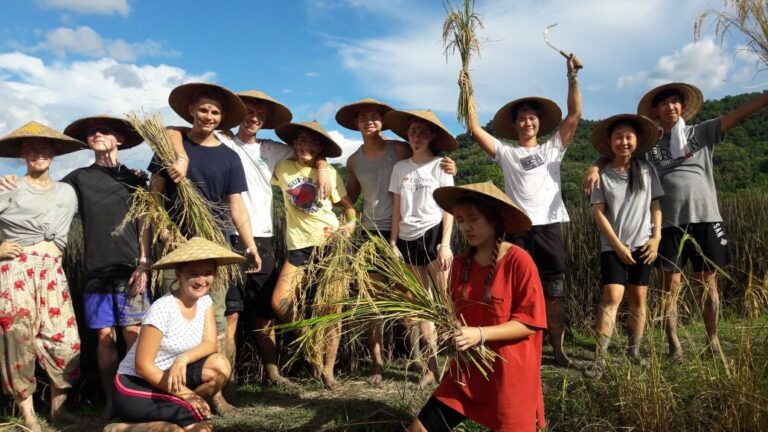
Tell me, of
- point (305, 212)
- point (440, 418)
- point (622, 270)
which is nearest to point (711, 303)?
point (622, 270)

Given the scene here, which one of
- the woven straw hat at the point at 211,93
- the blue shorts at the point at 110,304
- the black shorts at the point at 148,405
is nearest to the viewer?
the black shorts at the point at 148,405

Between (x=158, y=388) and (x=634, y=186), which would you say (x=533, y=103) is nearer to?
(x=634, y=186)

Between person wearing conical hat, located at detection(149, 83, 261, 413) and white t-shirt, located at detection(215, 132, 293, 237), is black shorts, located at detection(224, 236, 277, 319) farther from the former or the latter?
person wearing conical hat, located at detection(149, 83, 261, 413)

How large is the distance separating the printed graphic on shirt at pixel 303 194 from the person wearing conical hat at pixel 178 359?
3.31 ft

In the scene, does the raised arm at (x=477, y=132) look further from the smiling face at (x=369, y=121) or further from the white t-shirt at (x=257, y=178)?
the white t-shirt at (x=257, y=178)

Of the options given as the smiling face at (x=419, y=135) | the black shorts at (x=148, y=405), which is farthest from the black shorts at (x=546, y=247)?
the black shorts at (x=148, y=405)

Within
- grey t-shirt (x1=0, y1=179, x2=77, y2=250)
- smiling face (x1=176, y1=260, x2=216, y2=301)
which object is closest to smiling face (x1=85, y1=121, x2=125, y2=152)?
grey t-shirt (x1=0, y1=179, x2=77, y2=250)

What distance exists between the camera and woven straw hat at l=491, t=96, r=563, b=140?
4316mm

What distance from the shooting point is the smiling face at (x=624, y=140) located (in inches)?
156

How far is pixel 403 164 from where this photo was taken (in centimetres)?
409

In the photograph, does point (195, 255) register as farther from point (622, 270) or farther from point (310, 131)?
point (622, 270)

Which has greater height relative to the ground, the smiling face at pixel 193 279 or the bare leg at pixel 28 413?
the smiling face at pixel 193 279

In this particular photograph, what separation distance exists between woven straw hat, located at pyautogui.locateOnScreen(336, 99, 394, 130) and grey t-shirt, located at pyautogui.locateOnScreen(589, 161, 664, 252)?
1.72 meters

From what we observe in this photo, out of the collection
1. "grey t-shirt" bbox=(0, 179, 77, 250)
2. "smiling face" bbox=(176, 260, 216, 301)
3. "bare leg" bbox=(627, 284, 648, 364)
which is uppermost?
"grey t-shirt" bbox=(0, 179, 77, 250)
